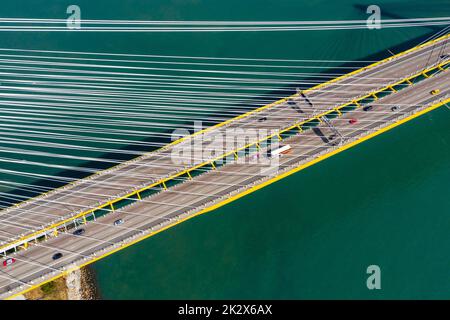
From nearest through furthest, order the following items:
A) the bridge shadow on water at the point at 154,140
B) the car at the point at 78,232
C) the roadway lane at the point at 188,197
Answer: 1. the roadway lane at the point at 188,197
2. the car at the point at 78,232
3. the bridge shadow on water at the point at 154,140

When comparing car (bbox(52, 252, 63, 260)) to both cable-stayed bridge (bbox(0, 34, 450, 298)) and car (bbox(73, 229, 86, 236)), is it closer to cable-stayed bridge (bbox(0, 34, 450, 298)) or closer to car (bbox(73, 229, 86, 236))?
cable-stayed bridge (bbox(0, 34, 450, 298))

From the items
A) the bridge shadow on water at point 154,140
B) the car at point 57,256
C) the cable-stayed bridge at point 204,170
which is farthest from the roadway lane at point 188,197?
the bridge shadow on water at point 154,140

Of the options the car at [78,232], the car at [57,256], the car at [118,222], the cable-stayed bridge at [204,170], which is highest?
the cable-stayed bridge at [204,170]

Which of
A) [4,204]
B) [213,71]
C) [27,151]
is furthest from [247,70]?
[4,204]

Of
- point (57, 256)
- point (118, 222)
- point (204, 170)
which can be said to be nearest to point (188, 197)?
point (204, 170)

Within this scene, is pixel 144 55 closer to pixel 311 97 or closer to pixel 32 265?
pixel 311 97

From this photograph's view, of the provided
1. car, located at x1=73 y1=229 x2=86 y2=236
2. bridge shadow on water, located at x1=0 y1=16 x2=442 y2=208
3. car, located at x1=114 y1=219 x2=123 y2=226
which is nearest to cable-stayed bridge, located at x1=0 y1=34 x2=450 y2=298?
car, located at x1=114 y1=219 x2=123 y2=226

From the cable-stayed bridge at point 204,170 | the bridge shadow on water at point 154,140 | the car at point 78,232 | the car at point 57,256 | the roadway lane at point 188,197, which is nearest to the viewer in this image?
the roadway lane at point 188,197

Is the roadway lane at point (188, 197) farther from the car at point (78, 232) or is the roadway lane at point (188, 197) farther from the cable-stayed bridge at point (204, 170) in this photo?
the car at point (78, 232)
